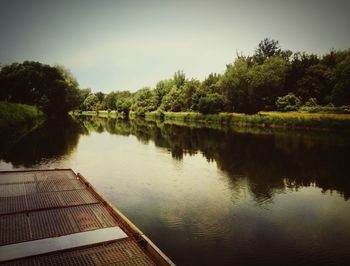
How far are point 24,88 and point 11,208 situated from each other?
76789 millimetres

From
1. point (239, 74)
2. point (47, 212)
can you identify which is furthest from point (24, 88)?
point (47, 212)

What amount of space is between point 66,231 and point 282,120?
6073cm

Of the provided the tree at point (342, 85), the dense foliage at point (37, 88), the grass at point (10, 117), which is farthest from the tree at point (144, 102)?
the tree at point (342, 85)

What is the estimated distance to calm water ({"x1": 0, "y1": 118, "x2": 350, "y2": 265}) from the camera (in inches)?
401

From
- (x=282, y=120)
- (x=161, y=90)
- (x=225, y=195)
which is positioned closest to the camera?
(x=225, y=195)

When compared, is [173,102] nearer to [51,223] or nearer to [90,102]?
[90,102]

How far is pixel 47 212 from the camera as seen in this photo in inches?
425

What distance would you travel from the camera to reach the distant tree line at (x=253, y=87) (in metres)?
68.5

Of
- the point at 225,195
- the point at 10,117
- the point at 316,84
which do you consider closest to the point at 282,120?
the point at 316,84

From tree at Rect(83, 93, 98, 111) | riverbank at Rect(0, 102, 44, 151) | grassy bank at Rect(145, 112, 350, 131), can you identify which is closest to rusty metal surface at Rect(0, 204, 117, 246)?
riverbank at Rect(0, 102, 44, 151)

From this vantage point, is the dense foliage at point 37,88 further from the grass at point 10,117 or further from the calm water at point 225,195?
the calm water at point 225,195

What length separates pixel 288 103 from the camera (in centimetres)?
7025

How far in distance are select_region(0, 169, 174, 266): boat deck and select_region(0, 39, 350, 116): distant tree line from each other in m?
62.0

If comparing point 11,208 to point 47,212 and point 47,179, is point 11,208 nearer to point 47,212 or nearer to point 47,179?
point 47,212
